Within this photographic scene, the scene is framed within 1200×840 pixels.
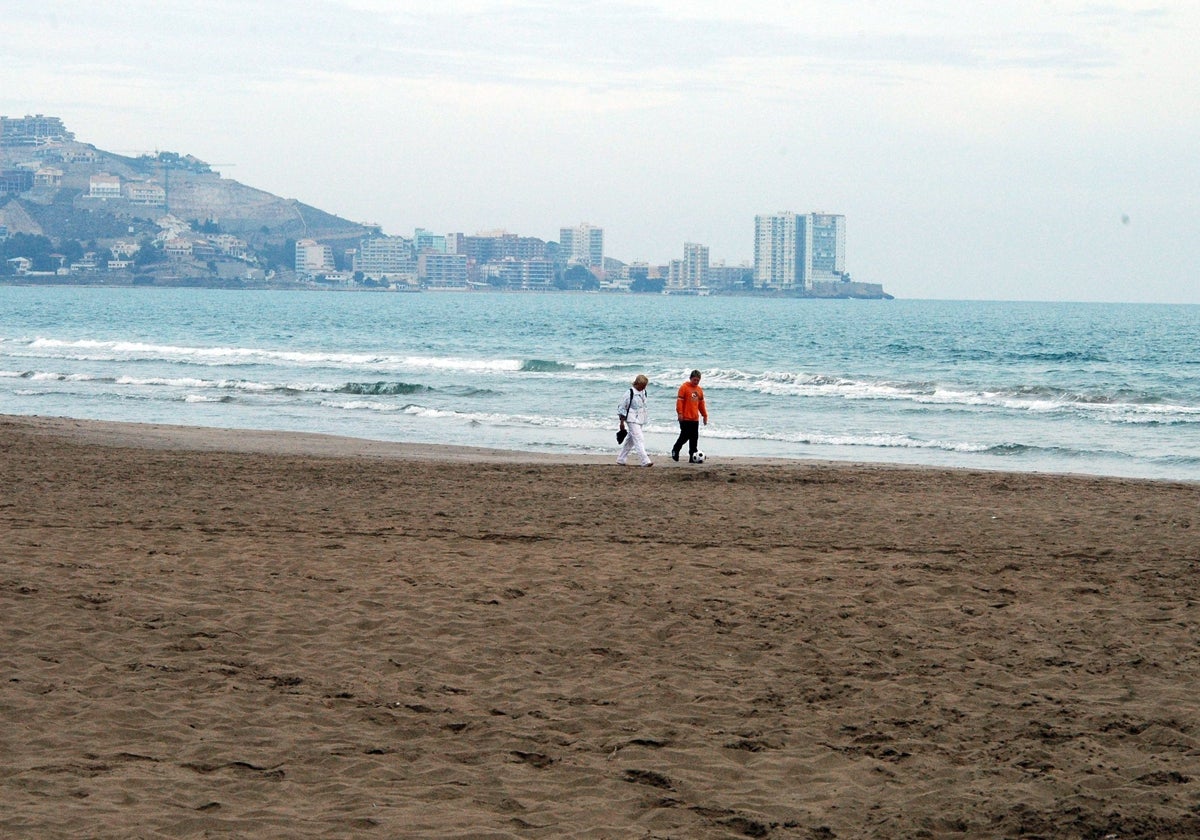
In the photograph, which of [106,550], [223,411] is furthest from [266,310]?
[106,550]

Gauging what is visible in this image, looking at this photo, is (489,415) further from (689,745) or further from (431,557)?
(689,745)

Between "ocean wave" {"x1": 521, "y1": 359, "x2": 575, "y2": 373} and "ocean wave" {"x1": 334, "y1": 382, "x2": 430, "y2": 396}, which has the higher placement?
"ocean wave" {"x1": 521, "y1": 359, "x2": 575, "y2": 373}

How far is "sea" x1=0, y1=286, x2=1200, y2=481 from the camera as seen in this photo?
22.9 metres

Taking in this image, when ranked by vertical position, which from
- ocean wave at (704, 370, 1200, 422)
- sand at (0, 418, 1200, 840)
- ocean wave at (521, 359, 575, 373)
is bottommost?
sand at (0, 418, 1200, 840)

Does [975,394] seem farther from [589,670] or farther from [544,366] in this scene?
[589,670]

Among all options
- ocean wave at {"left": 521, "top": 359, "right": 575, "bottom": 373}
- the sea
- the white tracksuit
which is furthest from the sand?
ocean wave at {"left": 521, "top": 359, "right": 575, "bottom": 373}

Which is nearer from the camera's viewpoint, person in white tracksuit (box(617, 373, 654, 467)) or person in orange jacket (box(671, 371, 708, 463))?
person in white tracksuit (box(617, 373, 654, 467))

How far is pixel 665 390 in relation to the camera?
3509 centimetres

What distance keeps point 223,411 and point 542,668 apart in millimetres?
22395

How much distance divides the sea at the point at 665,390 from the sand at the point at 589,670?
879cm

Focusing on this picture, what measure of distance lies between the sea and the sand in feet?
28.8

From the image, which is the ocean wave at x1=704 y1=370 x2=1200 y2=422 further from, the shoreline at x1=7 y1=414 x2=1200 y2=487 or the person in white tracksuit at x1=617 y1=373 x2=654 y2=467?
the person in white tracksuit at x1=617 y1=373 x2=654 y2=467

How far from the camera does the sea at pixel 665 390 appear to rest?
2289 cm

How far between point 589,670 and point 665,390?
2812 centimetres
